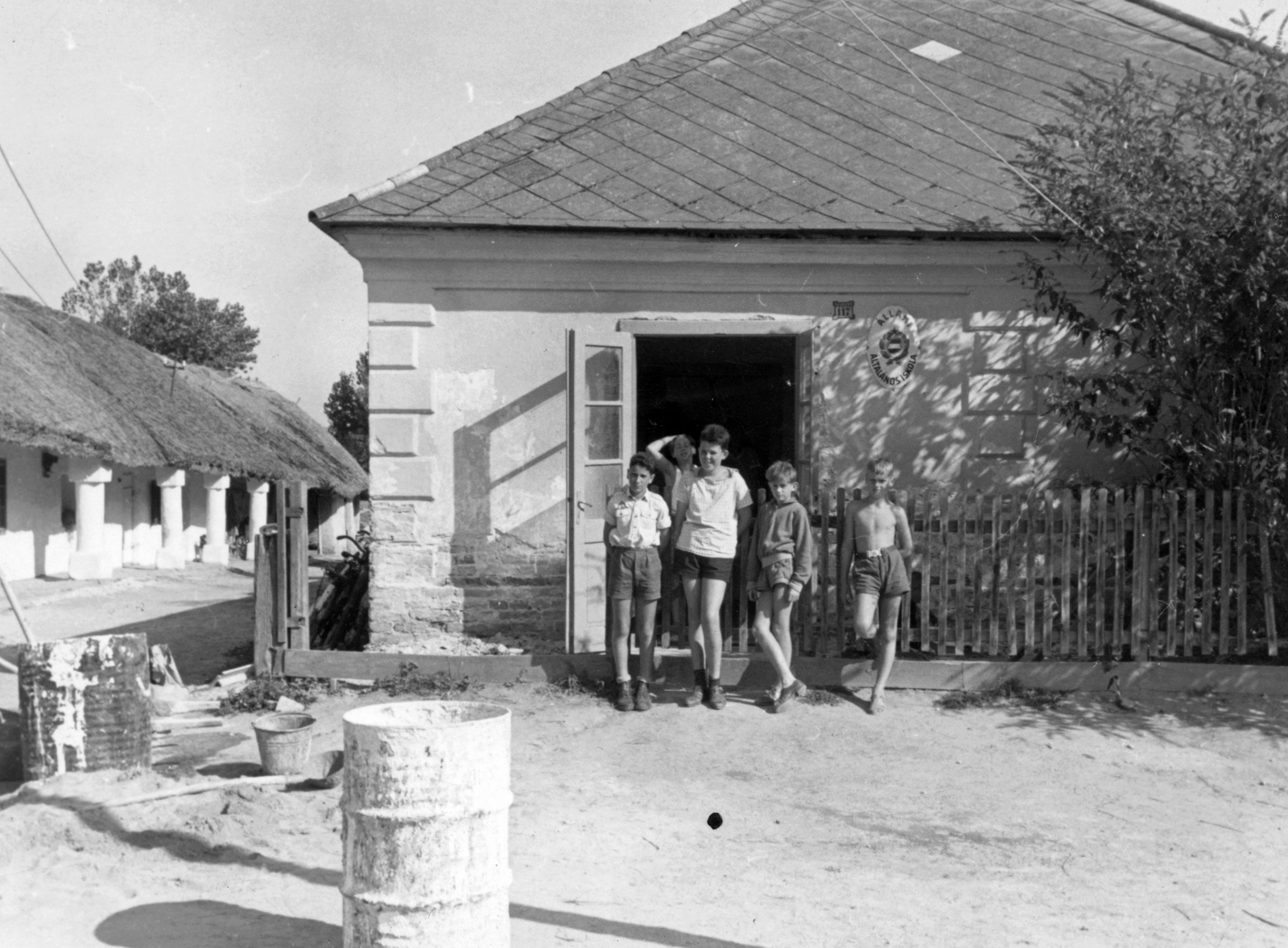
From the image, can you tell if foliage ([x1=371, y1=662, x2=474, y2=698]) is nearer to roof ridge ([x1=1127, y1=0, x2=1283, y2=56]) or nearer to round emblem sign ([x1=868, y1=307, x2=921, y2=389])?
round emblem sign ([x1=868, y1=307, x2=921, y2=389])

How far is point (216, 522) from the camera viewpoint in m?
23.5

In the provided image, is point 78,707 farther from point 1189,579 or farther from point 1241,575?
point 1241,575

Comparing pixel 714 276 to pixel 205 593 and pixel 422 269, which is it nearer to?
pixel 422 269

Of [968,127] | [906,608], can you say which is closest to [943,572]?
[906,608]

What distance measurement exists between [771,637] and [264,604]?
3.40 metres

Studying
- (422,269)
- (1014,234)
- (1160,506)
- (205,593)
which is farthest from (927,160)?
(205,593)

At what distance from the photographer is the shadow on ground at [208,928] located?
3846mm

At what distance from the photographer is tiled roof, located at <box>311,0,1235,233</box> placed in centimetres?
849

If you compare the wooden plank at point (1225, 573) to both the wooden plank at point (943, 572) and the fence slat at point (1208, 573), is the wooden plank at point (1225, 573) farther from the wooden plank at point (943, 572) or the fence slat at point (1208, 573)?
the wooden plank at point (943, 572)

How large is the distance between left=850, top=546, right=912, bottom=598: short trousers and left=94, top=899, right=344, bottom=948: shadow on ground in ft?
13.2

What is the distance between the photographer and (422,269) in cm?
846

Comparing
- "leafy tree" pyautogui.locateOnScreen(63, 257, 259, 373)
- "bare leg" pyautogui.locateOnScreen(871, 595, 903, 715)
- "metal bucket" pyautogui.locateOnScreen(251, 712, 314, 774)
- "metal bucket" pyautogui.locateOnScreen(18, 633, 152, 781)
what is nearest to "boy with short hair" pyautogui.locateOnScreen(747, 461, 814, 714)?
"bare leg" pyautogui.locateOnScreen(871, 595, 903, 715)

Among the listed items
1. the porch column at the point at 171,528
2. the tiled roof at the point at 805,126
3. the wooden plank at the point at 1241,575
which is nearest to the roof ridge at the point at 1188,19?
the tiled roof at the point at 805,126

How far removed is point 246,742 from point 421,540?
2.29m
